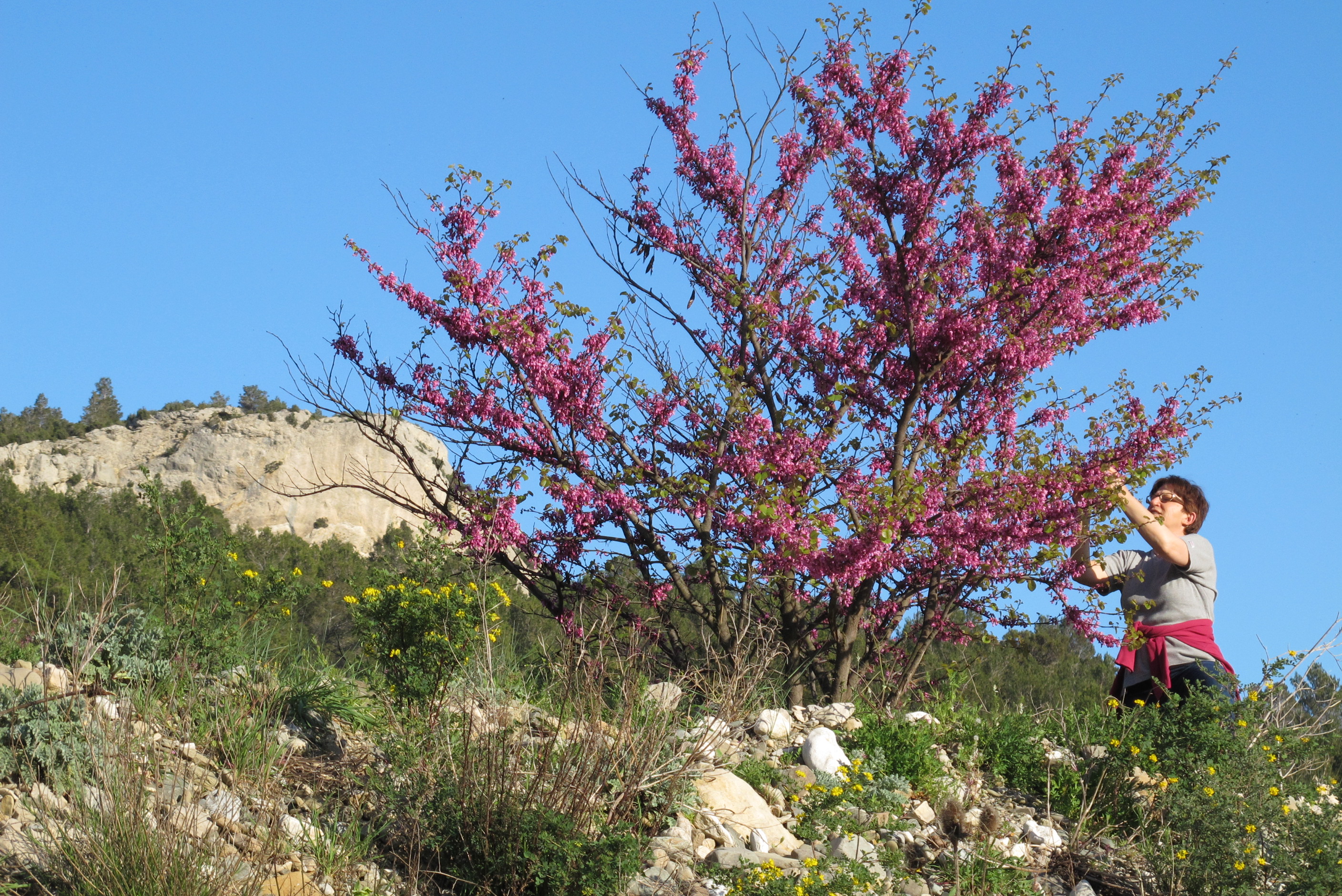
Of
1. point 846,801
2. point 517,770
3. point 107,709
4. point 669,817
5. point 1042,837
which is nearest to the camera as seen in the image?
point 517,770

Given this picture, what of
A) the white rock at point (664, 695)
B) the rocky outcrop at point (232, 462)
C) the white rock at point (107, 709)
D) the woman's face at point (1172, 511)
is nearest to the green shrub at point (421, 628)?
the white rock at point (664, 695)

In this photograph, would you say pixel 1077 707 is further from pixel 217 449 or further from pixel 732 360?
pixel 217 449

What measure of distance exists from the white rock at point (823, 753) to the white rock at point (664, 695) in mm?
744

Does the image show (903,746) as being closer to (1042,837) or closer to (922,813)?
(922,813)

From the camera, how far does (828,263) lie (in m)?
8.87

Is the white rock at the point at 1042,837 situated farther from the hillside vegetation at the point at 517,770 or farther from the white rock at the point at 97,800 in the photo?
the white rock at the point at 97,800

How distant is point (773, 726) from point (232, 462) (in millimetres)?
59217

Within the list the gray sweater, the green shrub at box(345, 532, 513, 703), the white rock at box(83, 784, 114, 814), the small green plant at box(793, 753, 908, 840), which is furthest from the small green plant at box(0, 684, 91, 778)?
the gray sweater

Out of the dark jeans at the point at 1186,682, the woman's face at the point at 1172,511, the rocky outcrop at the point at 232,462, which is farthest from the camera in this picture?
the rocky outcrop at the point at 232,462

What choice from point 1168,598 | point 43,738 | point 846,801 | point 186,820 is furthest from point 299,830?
point 1168,598

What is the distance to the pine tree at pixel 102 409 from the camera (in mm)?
66125

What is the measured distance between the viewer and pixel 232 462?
6050 centimetres

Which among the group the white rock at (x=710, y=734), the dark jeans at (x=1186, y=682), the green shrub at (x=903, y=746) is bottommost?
the white rock at (x=710, y=734)

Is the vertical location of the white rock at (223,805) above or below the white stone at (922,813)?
below
